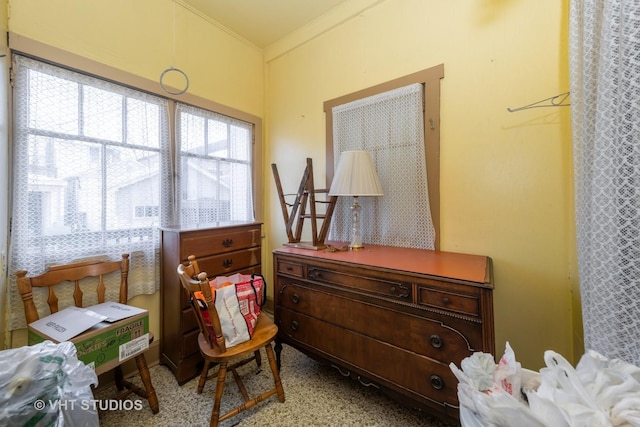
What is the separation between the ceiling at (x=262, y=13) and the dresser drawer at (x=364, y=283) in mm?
2199

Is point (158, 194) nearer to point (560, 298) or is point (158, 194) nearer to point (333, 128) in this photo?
point (333, 128)

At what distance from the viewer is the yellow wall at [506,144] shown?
4.47 feet

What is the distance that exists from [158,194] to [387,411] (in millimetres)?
2183

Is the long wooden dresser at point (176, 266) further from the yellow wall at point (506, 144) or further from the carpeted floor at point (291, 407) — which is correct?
the yellow wall at point (506, 144)

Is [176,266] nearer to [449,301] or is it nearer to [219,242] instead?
[219,242]

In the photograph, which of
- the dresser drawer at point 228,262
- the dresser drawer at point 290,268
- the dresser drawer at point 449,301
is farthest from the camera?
the dresser drawer at point 228,262

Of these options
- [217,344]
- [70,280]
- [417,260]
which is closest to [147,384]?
[217,344]

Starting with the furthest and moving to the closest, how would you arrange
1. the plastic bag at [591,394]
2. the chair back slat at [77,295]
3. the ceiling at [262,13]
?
the ceiling at [262,13]
the chair back slat at [77,295]
the plastic bag at [591,394]

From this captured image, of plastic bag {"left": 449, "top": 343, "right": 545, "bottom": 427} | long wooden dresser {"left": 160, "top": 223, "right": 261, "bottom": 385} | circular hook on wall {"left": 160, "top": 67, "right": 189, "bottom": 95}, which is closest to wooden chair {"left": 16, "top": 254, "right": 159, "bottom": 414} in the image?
long wooden dresser {"left": 160, "top": 223, "right": 261, "bottom": 385}

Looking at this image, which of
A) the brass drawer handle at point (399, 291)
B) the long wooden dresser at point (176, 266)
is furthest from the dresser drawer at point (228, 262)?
the brass drawer handle at point (399, 291)

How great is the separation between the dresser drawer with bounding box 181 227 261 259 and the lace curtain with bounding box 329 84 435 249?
733 mm

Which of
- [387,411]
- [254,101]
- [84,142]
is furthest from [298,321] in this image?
[254,101]

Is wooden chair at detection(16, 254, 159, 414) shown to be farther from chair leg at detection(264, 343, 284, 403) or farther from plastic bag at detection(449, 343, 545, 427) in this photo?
plastic bag at detection(449, 343, 545, 427)

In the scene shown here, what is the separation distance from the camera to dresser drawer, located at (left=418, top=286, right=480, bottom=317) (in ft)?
3.56
